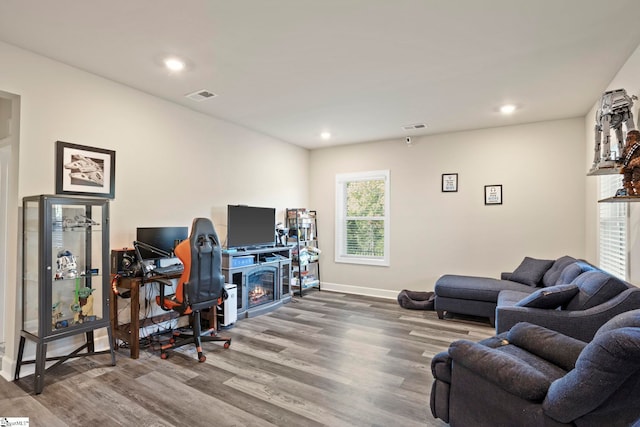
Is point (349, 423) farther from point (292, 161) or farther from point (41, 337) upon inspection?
point (292, 161)

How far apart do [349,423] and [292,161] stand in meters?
4.67

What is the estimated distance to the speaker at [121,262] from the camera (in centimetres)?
332

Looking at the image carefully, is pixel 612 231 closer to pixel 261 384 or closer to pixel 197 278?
pixel 261 384

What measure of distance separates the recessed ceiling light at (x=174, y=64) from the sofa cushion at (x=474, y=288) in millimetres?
3956

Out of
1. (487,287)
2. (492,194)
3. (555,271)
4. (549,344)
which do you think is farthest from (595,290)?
(492,194)

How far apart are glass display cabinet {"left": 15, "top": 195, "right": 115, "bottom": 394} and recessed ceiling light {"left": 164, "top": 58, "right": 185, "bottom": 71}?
137cm

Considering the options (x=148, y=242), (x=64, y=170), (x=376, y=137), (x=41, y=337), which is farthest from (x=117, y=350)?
(x=376, y=137)

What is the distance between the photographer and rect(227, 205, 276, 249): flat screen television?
453 centimetres

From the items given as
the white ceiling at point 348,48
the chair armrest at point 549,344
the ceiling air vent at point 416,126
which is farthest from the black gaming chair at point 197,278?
the ceiling air vent at point 416,126

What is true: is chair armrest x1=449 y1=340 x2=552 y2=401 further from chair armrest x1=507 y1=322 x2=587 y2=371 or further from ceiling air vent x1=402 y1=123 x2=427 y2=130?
ceiling air vent x1=402 y1=123 x2=427 y2=130

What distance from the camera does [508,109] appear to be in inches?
164

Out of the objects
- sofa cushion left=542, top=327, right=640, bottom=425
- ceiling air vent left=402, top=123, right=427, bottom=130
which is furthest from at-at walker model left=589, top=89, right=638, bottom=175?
ceiling air vent left=402, top=123, right=427, bottom=130

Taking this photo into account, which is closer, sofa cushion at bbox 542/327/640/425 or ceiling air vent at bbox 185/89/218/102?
sofa cushion at bbox 542/327/640/425

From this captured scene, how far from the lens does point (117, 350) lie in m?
3.34
